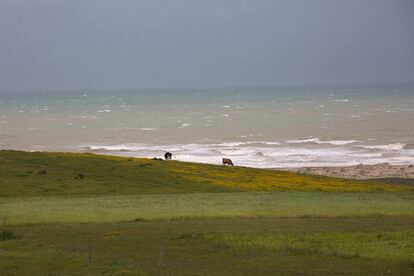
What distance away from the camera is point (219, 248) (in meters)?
25.5

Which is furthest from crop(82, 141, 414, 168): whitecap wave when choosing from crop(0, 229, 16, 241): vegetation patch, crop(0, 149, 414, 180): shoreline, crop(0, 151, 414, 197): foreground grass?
crop(0, 229, 16, 241): vegetation patch

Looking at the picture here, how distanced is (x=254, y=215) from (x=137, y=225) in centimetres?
570

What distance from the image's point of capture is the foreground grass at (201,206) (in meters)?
33.6

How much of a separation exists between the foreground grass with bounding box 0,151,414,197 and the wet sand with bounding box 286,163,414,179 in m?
9.21

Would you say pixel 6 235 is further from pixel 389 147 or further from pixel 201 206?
pixel 389 147

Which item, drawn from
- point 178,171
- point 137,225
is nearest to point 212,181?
point 178,171

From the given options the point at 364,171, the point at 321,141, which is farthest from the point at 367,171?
the point at 321,141

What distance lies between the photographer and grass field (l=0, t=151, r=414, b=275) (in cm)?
2267

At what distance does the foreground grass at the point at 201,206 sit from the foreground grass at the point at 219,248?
6.06ft

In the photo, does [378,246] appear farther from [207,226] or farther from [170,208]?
[170,208]

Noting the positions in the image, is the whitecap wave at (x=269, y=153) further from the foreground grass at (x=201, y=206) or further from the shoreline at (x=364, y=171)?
the foreground grass at (x=201, y=206)

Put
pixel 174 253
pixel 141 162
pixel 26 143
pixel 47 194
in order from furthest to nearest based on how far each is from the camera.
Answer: pixel 26 143 → pixel 141 162 → pixel 47 194 → pixel 174 253

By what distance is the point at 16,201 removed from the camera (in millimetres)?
40438

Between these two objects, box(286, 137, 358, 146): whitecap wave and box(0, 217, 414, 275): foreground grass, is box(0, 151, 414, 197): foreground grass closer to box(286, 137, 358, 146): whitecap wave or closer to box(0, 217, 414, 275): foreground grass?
box(0, 217, 414, 275): foreground grass
